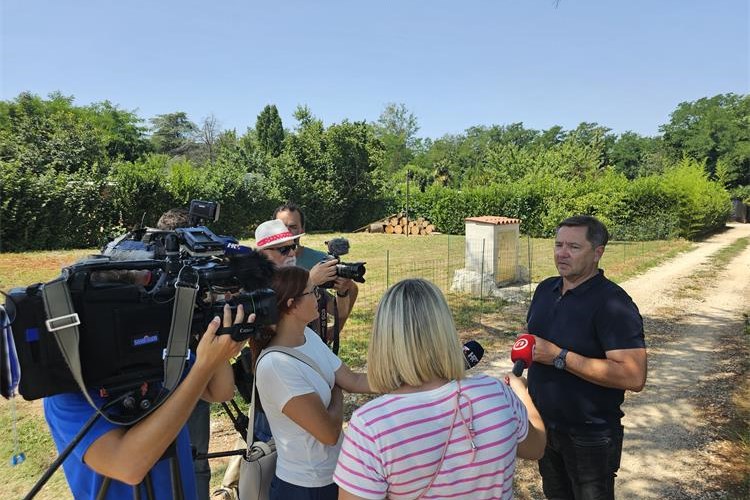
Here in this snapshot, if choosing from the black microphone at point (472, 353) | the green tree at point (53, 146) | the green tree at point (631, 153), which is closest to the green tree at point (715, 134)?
the green tree at point (631, 153)

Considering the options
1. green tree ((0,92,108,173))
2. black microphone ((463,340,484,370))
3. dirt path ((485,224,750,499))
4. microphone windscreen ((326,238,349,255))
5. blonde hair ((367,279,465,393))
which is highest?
green tree ((0,92,108,173))

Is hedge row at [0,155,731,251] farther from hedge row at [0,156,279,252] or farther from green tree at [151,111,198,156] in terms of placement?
green tree at [151,111,198,156]

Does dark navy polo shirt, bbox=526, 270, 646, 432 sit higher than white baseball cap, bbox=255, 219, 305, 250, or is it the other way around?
white baseball cap, bbox=255, 219, 305, 250

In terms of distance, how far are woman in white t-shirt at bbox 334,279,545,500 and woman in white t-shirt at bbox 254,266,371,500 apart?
42 cm

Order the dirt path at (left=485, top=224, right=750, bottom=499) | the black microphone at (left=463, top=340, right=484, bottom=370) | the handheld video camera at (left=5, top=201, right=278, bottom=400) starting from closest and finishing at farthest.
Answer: the handheld video camera at (left=5, top=201, right=278, bottom=400), the black microphone at (left=463, top=340, right=484, bottom=370), the dirt path at (left=485, top=224, right=750, bottom=499)

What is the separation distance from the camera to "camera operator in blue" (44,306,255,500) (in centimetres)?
128

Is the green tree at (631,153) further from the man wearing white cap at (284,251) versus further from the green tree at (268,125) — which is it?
the man wearing white cap at (284,251)

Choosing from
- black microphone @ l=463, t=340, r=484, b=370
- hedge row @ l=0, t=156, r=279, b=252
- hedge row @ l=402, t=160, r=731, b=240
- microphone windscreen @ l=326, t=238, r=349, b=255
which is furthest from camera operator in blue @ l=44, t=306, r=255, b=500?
hedge row @ l=402, t=160, r=731, b=240

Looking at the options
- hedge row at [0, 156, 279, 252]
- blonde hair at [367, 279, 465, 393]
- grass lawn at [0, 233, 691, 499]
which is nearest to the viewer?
blonde hair at [367, 279, 465, 393]

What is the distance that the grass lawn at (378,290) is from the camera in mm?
3930

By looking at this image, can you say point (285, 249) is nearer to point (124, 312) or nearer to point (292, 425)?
point (292, 425)

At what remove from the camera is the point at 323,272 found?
8.65 feet

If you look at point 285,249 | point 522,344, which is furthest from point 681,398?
point 285,249

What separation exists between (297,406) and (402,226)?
2724 cm
